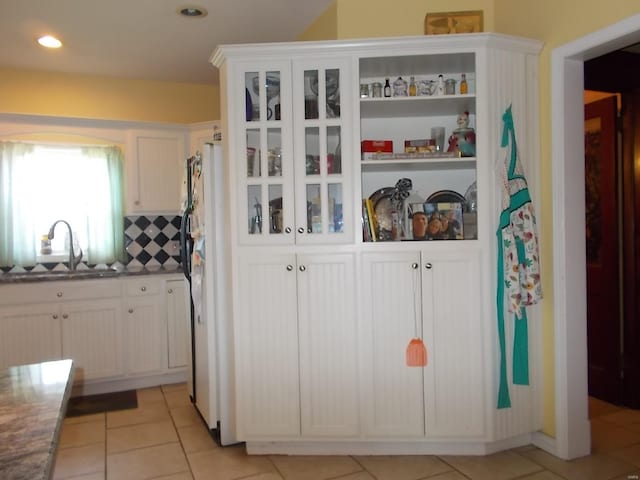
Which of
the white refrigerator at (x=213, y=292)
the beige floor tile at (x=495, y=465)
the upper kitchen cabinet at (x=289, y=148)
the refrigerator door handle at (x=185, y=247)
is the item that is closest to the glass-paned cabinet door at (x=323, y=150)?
the upper kitchen cabinet at (x=289, y=148)

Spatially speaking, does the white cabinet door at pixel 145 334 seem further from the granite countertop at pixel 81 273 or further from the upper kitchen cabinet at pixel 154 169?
the upper kitchen cabinet at pixel 154 169

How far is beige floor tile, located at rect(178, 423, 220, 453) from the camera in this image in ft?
9.00

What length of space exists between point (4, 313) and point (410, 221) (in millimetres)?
2816

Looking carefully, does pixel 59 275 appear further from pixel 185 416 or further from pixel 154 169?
pixel 185 416

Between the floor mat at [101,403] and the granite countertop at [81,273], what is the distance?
34.9 inches

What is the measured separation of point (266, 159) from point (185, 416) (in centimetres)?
181

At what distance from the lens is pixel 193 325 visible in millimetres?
3195

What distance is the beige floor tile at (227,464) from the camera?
95.3 inches

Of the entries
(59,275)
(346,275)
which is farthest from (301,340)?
(59,275)

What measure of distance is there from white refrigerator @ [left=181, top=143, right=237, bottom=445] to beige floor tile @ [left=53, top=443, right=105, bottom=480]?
600 mm

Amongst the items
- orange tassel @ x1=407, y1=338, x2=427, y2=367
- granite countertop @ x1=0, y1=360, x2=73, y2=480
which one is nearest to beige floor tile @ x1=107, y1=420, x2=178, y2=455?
orange tassel @ x1=407, y1=338, x2=427, y2=367

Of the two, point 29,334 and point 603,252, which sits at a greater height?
point 603,252

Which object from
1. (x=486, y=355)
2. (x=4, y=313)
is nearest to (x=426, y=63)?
(x=486, y=355)

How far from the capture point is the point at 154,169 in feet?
13.3
